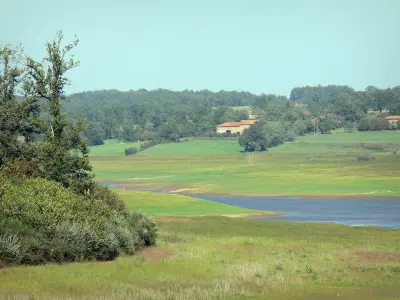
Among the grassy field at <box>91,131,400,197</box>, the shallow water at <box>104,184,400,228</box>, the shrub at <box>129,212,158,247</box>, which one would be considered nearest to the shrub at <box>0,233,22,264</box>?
the shrub at <box>129,212,158,247</box>

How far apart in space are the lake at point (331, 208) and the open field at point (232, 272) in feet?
64.9

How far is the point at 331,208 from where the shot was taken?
7925 centimetres

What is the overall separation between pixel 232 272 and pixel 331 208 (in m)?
51.9

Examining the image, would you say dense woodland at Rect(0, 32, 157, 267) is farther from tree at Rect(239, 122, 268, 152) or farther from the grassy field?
tree at Rect(239, 122, 268, 152)

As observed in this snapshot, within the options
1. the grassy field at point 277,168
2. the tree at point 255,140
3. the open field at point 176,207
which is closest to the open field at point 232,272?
the open field at point 176,207

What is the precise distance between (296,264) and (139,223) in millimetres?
9537

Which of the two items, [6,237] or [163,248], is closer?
[6,237]

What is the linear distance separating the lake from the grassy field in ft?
16.7

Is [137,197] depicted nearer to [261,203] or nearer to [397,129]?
[261,203]

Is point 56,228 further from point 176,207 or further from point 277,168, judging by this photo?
point 277,168

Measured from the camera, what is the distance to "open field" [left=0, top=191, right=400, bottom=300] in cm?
2372

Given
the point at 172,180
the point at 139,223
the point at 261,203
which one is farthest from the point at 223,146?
the point at 139,223

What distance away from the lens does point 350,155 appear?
517 ft

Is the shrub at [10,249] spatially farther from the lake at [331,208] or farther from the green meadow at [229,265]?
the lake at [331,208]
